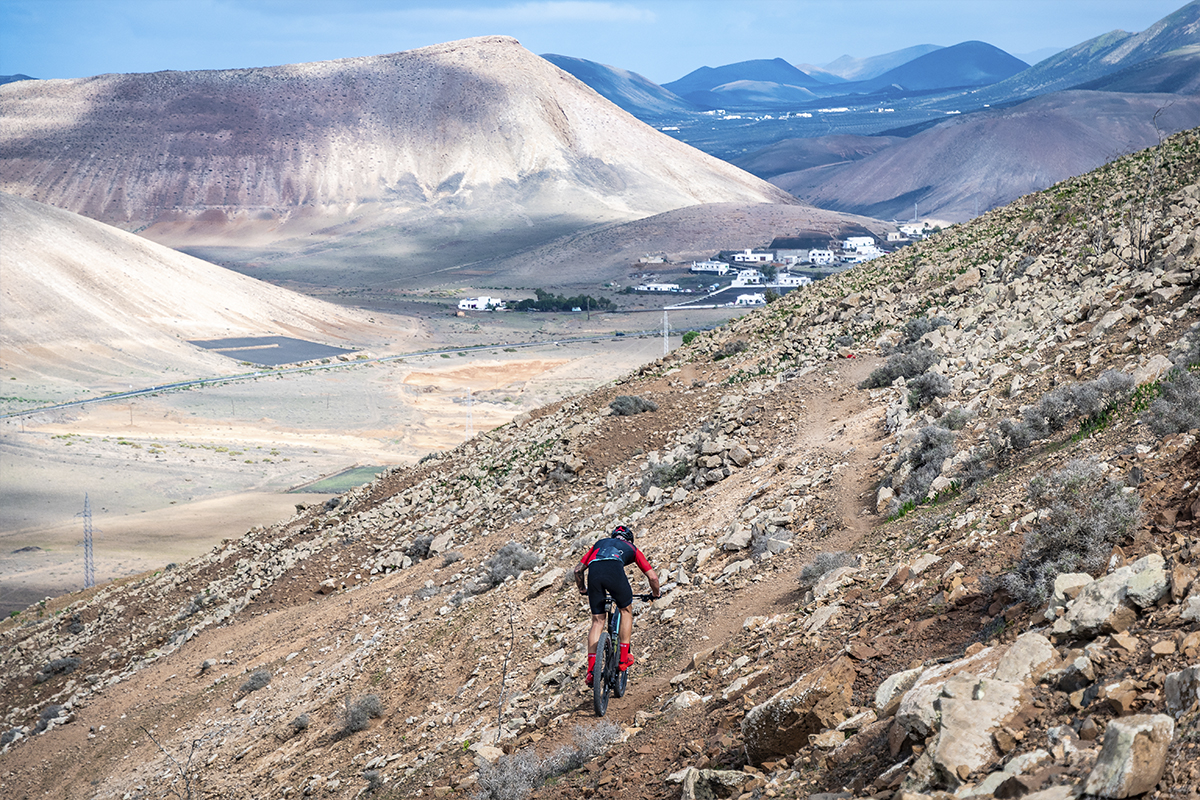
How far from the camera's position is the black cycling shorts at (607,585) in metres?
6.83

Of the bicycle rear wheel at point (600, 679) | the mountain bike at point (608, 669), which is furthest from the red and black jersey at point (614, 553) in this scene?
the bicycle rear wheel at point (600, 679)

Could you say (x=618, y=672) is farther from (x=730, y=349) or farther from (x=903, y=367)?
(x=730, y=349)

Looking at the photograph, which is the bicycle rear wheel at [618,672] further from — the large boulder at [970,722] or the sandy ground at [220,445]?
the sandy ground at [220,445]

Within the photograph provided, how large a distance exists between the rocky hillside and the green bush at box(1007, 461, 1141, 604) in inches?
0.9

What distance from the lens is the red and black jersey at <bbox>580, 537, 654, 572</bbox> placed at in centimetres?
696

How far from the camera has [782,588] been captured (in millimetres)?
7609

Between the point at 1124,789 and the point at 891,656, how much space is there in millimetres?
2161

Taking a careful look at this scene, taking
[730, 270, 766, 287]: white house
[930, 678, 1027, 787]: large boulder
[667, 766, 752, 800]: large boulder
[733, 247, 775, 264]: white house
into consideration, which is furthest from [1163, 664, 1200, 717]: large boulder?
[733, 247, 775, 264]: white house

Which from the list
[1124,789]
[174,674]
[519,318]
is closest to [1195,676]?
[1124,789]

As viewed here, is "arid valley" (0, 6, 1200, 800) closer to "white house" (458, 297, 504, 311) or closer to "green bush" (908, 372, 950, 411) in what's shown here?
"green bush" (908, 372, 950, 411)

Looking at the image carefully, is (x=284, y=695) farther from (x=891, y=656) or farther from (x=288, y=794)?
(x=891, y=656)

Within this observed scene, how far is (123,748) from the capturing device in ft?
39.2

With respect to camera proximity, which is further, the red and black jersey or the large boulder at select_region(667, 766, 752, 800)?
the red and black jersey

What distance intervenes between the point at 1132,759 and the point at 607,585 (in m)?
4.16
